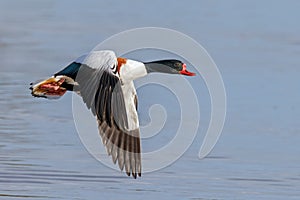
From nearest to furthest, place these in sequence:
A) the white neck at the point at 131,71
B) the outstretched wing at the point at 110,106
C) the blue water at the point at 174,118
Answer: the outstretched wing at the point at 110,106 → the white neck at the point at 131,71 → the blue water at the point at 174,118

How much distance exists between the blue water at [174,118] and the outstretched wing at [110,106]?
31 centimetres

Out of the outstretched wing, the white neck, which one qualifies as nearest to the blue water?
the outstretched wing

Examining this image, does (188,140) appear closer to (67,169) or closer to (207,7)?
(67,169)

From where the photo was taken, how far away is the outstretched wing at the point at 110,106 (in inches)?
347

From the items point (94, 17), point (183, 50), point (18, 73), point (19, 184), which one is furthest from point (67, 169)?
point (94, 17)

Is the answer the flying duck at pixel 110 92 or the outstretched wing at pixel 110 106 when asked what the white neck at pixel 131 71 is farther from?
the outstretched wing at pixel 110 106

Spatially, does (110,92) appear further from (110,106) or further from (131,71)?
(131,71)

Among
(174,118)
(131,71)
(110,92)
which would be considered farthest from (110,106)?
(174,118)

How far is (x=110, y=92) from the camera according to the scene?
8836mm

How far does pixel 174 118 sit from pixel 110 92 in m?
3.42

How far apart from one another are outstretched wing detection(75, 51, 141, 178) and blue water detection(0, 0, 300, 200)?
310 mm

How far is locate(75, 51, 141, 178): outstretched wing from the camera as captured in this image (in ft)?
28.9

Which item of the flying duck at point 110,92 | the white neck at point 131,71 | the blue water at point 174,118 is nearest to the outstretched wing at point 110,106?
the flying duck at point 110,92

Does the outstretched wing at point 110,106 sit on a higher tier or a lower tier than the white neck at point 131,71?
lower
